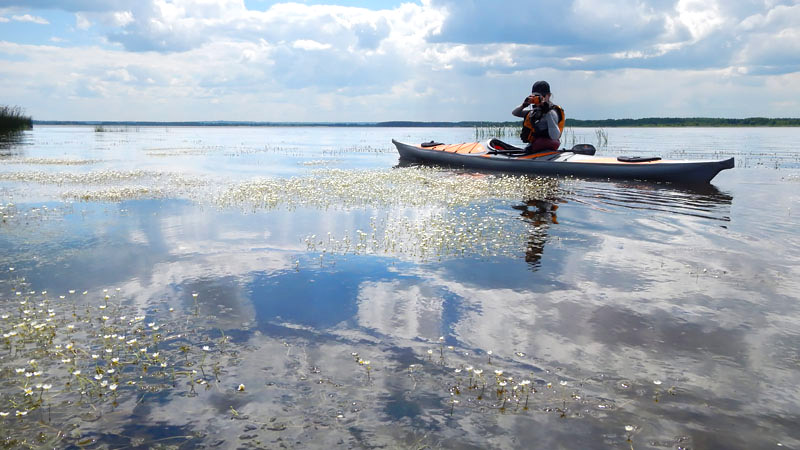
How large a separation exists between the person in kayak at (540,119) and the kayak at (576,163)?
525 mm

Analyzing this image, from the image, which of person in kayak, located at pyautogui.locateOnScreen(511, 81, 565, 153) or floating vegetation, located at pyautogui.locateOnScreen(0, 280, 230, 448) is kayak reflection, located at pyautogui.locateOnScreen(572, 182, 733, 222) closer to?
person in kayak, located at pyautogui.locateOnScreen(511, 81, 565, 153)

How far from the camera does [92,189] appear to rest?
1911 centimetres

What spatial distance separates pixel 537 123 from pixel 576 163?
259 cm

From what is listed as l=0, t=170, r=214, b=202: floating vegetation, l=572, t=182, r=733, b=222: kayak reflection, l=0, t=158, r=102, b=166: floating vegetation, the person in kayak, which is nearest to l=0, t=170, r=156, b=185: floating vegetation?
l=0, t=170, r=214, b=202: floating vegetation

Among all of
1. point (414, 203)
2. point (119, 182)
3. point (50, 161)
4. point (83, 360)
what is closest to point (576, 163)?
point (414, 203)

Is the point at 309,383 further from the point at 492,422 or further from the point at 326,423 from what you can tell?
the point at 492,422

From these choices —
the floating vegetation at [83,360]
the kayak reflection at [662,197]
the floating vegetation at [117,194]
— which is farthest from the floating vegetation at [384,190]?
the floating vegetation at [83,360]

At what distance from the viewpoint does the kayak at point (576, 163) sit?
69.6 ft

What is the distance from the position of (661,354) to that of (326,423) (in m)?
4.00

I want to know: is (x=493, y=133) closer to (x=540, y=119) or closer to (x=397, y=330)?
(x=540, y=119)

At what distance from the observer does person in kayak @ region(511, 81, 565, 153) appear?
23.0m

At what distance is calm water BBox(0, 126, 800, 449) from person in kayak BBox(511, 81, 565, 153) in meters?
9.75

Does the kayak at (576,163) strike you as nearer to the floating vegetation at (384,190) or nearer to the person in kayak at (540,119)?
the person in kayak at (540,119)

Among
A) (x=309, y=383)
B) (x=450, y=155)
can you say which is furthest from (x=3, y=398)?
(x=450, y=155)
